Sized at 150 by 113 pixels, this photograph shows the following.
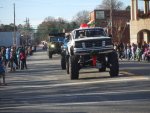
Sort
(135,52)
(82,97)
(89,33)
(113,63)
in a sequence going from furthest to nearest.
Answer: (135,52), (89,33), (113,63), (82,97)

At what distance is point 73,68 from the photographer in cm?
2205

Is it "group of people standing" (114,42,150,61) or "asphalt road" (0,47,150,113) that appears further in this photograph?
"group of people standing" (114,42,150,61)

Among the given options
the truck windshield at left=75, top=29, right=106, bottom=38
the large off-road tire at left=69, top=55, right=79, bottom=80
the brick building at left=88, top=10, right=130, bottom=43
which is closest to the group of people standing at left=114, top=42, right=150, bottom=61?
the truck windshield at left=75, top=29, right=106, bottom=38

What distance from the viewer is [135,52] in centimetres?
4153

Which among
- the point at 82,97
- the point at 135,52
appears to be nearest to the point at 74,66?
the point at 82,97

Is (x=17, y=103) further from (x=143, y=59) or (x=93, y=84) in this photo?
(x=143, y=59)

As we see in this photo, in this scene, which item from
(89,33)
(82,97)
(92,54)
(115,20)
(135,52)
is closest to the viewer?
(82,97)

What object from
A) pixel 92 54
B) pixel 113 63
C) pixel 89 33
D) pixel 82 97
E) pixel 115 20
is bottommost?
pixel 82 97

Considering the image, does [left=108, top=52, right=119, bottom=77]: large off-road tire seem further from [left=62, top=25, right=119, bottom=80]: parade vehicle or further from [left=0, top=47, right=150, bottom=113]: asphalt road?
[left=0, top=47, right=150, bottom=113]: asphalt road

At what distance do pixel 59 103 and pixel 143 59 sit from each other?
25.8 metres

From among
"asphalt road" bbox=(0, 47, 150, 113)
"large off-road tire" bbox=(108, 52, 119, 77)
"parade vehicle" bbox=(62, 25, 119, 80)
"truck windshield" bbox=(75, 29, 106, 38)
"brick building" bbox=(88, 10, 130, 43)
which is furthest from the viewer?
"brick building" bbox=(88, 10, 130, 43)

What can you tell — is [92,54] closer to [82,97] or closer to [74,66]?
[74,66]

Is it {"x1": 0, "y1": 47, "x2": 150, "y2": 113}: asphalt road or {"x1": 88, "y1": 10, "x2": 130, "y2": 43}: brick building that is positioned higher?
{"x1": 88, "y1": 10, "x2": 130, "y2": 43}: brick building

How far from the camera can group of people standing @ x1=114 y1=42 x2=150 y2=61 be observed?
3788 centimetres
